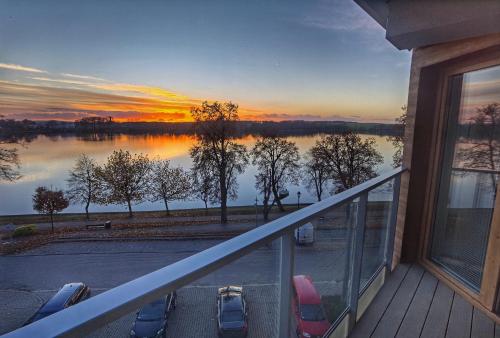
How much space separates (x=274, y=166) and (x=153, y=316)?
661 inches

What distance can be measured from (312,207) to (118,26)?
1564 cm

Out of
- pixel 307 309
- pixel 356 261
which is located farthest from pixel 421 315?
pixel 307 309

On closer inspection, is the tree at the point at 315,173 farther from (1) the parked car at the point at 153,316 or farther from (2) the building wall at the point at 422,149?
(1) the parked car at the point at 153,316

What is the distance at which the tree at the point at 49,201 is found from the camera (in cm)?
1551

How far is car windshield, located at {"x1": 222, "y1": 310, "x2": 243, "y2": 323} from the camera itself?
888 mm

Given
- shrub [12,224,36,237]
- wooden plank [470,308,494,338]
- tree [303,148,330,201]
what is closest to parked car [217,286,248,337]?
wooden plank [470,308,494,338]

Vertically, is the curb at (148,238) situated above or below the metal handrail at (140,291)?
below

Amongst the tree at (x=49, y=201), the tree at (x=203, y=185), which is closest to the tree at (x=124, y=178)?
the tree at (x=49, y=201)

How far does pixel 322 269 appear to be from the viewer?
1.42 m

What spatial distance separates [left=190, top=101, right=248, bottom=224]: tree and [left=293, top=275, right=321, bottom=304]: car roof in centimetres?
1432

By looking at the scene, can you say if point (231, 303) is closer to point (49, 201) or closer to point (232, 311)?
point (232, 311)

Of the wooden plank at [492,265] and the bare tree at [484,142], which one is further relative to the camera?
the bare tree at [484,142]

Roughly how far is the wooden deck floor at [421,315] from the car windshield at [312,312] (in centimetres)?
61

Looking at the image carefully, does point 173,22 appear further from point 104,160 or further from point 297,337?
point 297,337
